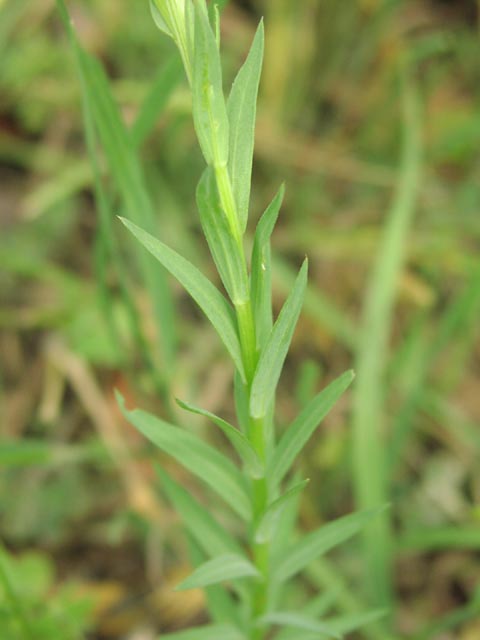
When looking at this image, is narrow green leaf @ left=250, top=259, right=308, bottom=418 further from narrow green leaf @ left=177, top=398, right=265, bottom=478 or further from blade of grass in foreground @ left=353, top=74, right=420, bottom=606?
blade of grass in foreground @ left=353, top=74, right=420, bottom=606

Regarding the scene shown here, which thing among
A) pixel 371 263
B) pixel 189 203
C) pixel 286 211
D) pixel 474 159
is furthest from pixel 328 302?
pixel 474 159

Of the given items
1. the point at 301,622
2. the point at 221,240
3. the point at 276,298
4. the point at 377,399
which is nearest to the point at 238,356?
the point at 221,240

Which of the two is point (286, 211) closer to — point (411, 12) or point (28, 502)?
point (411, 12)

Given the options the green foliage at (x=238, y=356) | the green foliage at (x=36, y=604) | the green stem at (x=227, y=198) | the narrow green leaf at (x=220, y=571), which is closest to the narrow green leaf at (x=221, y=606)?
the green foliage at (x=238, y=356)

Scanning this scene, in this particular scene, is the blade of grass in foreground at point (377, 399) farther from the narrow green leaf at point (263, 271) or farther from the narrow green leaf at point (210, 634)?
the narrow green leaf at point (263, 271)

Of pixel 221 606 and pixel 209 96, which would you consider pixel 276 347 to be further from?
pixel 221 606
